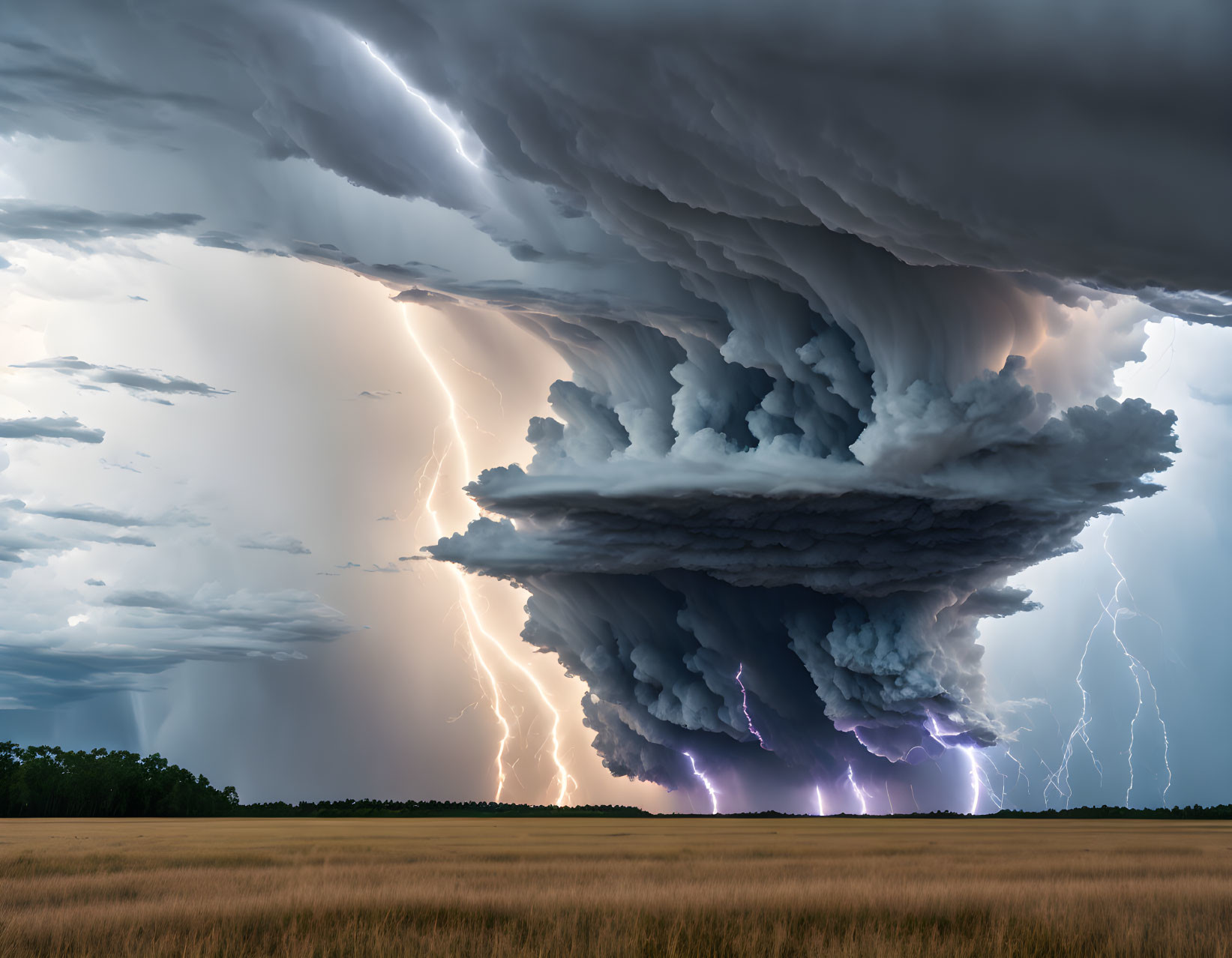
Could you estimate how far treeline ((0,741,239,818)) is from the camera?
116125mm

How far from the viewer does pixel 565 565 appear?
7100 cm

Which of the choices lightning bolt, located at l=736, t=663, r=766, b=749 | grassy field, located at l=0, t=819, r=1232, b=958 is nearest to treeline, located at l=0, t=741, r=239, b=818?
lightning bolt, located at l=736, t=663, r=766, b=749

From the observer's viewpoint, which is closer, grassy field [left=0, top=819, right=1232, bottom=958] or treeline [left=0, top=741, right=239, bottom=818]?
grassy field [left=0, top=819, right=1232, bottom=958]

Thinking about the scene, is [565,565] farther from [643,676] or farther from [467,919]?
[467,919]

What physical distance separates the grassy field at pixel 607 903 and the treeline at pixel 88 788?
89.9m

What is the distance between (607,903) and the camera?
19438 mm

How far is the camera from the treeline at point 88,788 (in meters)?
116

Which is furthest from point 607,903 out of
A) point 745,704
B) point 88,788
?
point 88,788

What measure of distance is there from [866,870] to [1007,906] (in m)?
10.4

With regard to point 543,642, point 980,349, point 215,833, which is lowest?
point 215,833

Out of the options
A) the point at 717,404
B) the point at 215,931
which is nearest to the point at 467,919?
the point at 215,931

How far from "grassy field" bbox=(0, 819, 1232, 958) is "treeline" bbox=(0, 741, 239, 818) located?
89.9 metres

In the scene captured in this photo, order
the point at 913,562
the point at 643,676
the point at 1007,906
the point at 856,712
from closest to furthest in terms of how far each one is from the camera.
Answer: the point at 1007,906
the point at 913,562
the point at 856,712
the point at 643,676

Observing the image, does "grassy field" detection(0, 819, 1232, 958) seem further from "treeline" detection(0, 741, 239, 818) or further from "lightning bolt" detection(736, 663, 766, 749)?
"treeline" detection(0, 741, 239, 818)
